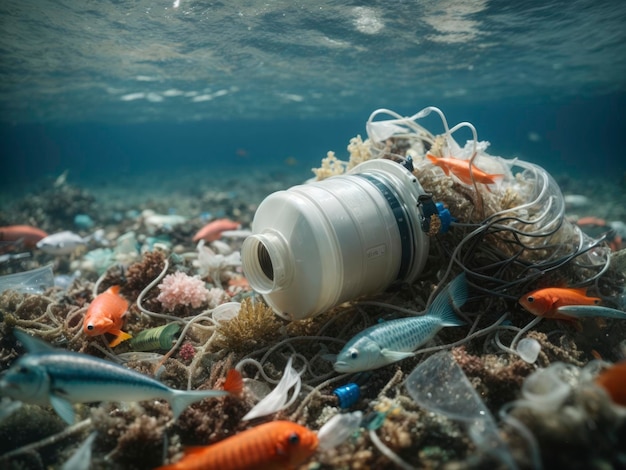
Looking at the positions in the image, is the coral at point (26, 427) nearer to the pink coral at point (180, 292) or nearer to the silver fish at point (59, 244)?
the pink coral at point (180, 292)

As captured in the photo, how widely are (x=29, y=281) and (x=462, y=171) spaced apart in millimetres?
5713

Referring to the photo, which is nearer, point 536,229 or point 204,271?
point 536,229

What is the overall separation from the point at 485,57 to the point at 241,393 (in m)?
21.2

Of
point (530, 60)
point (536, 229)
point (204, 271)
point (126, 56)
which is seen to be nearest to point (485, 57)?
point (530, 60)

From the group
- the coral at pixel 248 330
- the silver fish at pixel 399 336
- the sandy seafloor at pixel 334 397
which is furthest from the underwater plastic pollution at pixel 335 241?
the silver fish at pixel 399 336

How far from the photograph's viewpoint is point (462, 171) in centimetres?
399

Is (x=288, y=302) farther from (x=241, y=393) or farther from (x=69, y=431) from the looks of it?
(x=69, y=431)

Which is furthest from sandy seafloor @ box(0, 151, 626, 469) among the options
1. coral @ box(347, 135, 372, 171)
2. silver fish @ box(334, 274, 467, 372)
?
coral @ box(347, 135, 372, 171)

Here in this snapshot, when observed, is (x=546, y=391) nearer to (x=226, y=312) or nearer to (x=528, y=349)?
(x=528, y=349)

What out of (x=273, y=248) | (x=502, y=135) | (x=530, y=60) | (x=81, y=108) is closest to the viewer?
(x=273, y=248)

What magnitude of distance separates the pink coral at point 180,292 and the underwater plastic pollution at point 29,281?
1898mm

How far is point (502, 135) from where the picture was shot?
397 ft

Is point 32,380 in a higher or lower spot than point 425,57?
lower

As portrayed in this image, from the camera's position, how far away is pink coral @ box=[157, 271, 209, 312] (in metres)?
4.34
